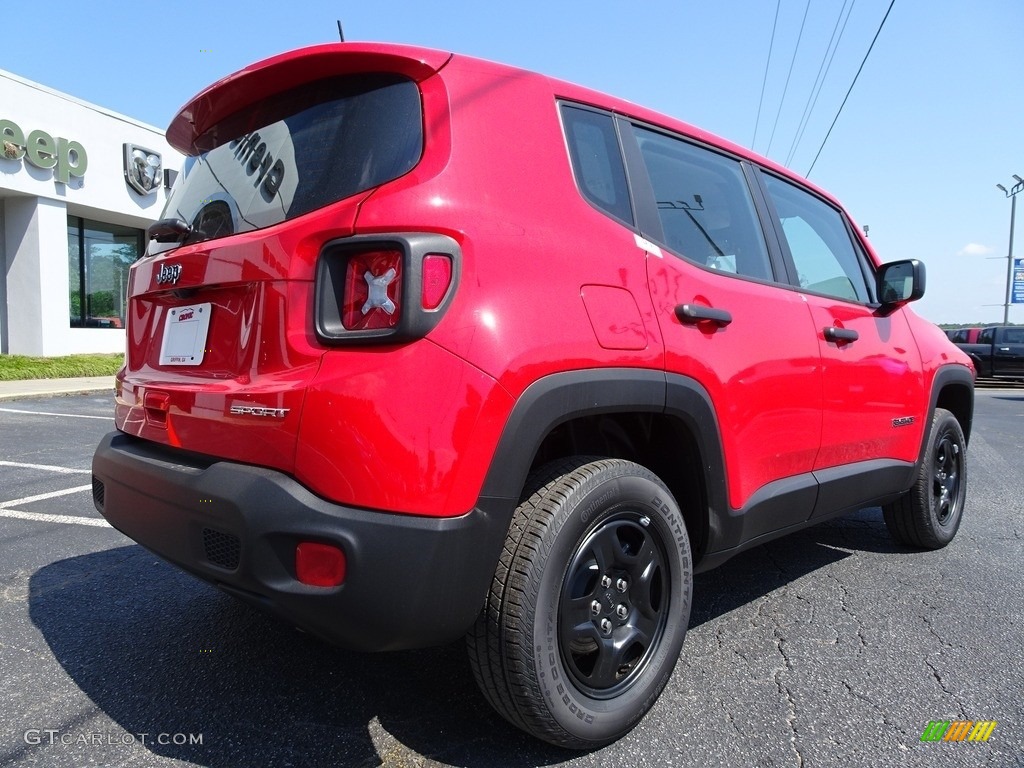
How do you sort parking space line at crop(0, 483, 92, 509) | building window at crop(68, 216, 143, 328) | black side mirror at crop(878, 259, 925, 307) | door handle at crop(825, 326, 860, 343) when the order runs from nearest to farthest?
door handle at crop(825, 326, 860, 343), black side mirror at crop(878, 259, 925, 307), parking space line at crop(0, 483, 92, 509), building window at crop(68, 216, 143, 328)

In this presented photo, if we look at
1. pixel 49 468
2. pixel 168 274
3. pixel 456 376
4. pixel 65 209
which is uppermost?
pixel 65 209

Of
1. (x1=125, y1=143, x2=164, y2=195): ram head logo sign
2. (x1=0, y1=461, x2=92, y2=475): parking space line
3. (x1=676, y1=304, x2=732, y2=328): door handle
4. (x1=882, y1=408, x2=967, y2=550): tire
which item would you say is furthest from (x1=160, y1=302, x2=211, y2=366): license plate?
(x1=125, y1=143, x2=164, y2=195): ram head logo sign

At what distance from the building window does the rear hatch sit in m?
16.2

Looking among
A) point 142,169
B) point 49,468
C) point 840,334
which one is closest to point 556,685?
point 840,334

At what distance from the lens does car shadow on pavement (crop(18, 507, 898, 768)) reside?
1.97 meters

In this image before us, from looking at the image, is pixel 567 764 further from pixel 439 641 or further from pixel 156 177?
pixel 156 177

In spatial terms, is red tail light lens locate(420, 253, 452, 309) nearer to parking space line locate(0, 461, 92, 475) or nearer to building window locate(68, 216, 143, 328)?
parking space line locate(0, 461, 92, 475)

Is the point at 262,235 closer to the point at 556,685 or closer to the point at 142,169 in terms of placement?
the point at 556,685

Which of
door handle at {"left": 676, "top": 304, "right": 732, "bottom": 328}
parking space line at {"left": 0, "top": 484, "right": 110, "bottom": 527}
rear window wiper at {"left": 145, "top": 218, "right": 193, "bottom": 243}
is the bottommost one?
parking space line at {"left": 0, "top": 484, "right": 110, "bottom": 527}

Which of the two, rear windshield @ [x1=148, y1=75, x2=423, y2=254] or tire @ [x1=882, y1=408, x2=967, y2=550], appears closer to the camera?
rear windshield @ [x1=148, y1=75, x2=423, y2=254]

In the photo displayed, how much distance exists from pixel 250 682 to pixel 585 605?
1.14 m

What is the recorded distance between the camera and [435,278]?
A: 1683 millimetres

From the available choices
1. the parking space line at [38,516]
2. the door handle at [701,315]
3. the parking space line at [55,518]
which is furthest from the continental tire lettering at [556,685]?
the parking space line at [55,518]

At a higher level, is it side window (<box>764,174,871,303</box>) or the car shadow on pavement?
side window (<box>764,174,871,303</box>)
